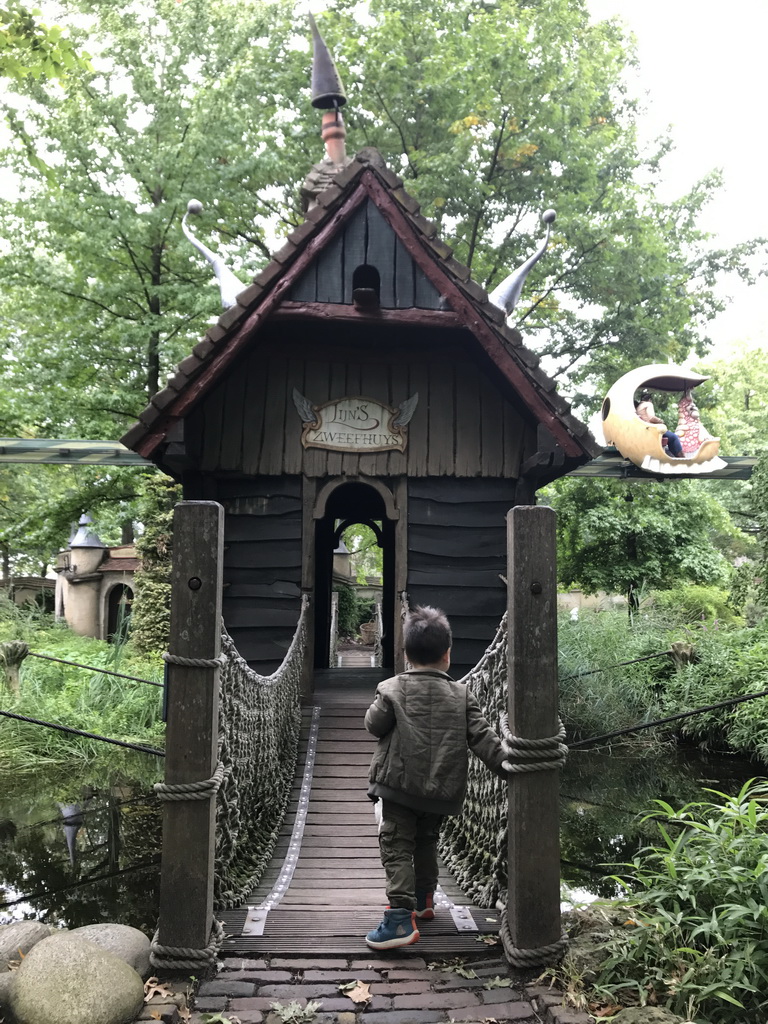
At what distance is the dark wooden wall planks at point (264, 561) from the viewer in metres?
6.27

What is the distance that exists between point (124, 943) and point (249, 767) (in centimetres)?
123

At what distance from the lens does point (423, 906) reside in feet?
10.5

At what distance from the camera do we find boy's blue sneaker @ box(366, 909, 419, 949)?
293 centimetres

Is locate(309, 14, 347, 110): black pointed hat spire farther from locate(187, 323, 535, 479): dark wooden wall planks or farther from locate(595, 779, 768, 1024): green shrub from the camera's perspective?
locate(595, 779, 768, 1024): green shrub

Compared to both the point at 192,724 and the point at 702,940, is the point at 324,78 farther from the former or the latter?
the point at 702,940

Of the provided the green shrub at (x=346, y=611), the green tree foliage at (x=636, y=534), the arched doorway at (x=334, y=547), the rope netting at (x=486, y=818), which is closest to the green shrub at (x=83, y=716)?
the arched doorway at (x=334, y=547)

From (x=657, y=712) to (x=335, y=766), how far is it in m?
5.35

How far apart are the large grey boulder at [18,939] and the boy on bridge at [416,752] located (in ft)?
4.76

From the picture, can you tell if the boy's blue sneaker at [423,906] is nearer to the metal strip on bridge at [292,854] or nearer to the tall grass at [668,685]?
the metal strip on bridge at [292,854]

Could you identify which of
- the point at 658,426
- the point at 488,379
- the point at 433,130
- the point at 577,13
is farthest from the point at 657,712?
the point at 577,13

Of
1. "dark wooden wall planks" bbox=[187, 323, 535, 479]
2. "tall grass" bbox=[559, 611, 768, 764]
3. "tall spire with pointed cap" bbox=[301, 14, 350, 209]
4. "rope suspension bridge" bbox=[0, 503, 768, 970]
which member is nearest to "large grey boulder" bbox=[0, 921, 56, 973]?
"rope suspension bridge" bbox=[0, 503, 768, 970]

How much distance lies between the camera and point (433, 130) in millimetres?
13766

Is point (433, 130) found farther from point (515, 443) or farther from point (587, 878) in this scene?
point (587, 878)

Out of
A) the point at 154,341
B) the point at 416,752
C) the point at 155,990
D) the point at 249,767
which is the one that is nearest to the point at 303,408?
the point at 249,767
